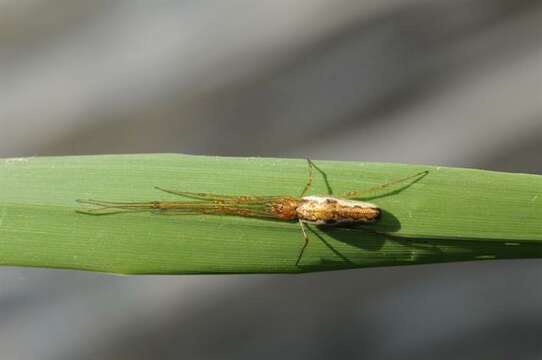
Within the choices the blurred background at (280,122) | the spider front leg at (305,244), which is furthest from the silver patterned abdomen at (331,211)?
the blurred background at (280,122)

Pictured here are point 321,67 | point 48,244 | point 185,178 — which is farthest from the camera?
point 321,67

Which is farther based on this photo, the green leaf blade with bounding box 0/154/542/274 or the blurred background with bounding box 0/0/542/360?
the blurred background with bounding box 0/0/542/360

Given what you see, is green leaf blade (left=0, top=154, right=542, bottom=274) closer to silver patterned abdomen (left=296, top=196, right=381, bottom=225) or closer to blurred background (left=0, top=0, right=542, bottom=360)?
silver patterned abdomen (left=296, top=196, right=381, bottom=225)

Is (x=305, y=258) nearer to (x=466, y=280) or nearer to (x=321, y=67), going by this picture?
(x=466, y=280)

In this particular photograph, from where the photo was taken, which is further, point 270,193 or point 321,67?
point 321,67

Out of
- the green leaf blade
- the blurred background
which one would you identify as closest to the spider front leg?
the green leaf blade

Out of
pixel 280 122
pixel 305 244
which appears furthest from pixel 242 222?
pixel 280 122

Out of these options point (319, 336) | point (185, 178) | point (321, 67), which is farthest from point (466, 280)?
point (185, 178)
